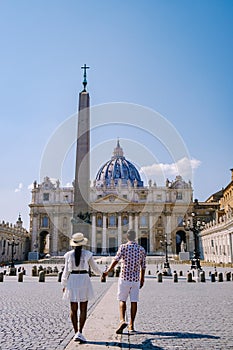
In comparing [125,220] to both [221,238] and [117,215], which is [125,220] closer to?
[117,215]

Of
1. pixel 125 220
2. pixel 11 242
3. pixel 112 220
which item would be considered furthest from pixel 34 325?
pixel 112 220

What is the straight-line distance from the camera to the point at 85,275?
5.68 metres

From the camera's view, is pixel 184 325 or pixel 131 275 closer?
pixel 131 275

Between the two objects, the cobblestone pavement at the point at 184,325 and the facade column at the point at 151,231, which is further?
the facade column at the point at 151,231

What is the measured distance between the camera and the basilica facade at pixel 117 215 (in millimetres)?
76062

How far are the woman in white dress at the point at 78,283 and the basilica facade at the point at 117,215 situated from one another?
226 feet

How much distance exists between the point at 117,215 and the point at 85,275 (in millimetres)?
72156

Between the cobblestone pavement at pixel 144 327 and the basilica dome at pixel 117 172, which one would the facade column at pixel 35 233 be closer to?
the basilica dome at pixel 117 172

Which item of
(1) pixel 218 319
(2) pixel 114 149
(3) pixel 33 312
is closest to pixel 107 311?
(3) pixel 33 312

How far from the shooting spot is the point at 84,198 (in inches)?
853

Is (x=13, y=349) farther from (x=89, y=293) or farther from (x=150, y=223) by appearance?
(x=150, y=223)

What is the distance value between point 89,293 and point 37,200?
77457 mm

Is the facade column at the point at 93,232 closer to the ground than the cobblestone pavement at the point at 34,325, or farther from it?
farther from it

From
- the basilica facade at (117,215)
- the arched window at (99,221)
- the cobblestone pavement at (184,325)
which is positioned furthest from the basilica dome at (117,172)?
the cobblestone pavement at (184,325)
